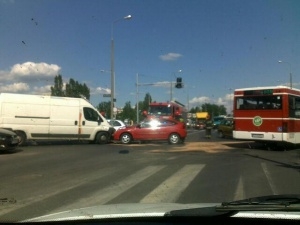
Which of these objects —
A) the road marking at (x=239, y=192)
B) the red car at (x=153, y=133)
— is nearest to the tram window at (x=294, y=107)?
the red car at (x=153, y=133)

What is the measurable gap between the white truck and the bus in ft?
24.4

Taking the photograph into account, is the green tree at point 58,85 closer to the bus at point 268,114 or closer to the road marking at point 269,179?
the bus at point 268,114

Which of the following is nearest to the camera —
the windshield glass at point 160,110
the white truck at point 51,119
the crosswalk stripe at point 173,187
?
the crosswalk stripe at point 173,187

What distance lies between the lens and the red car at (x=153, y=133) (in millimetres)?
25422

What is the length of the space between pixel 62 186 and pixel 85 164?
4.43 meters

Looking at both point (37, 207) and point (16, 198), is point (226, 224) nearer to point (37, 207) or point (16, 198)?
point (37, 207)

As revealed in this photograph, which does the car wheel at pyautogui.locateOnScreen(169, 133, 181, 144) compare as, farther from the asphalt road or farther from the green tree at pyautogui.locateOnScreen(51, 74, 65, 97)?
the green tree at pyautogui.locateOnScreen(51, 74, 65, 97)

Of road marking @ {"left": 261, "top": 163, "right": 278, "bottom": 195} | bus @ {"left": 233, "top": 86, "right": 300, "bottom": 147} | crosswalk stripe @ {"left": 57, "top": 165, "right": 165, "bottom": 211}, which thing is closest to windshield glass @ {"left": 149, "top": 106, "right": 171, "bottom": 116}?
bus @ {"left": 233, "top": 86, "right": 300, "bottom": 147}

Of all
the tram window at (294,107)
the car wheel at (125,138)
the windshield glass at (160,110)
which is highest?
the windshield glass at (160,110)

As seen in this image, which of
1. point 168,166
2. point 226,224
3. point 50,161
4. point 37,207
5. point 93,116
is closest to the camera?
point 226,224

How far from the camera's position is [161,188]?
9344 mm

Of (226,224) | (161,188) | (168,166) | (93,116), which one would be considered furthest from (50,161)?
(226,224)

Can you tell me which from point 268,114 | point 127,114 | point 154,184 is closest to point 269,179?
point 154,184

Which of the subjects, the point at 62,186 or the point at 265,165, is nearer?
the point at 62,186
